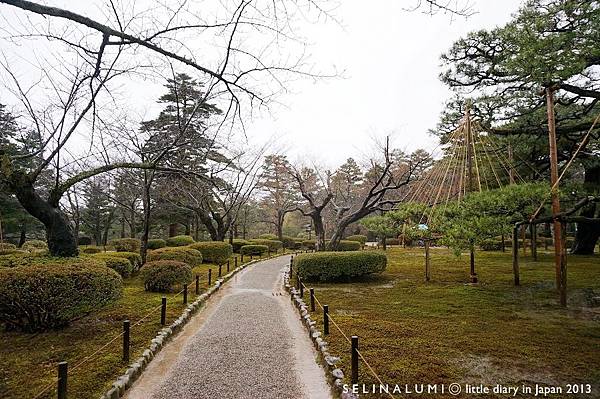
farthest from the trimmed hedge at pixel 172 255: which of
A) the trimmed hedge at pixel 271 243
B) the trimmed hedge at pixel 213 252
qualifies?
the trimmed hedge at pixel 271 243

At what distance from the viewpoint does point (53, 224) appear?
8102 mm

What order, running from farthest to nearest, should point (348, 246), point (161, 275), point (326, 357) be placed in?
1. point (348, 246)
2. point (161, 275)
3. point (326, 357)

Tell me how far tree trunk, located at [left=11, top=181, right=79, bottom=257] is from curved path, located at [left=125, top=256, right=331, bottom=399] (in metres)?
3.31

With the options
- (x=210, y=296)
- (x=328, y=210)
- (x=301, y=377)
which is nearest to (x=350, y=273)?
(x=210, y=296)

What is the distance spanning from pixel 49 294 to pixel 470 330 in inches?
273

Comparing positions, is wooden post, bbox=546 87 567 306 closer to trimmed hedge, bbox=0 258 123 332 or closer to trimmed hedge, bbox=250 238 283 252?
trimmed hedge, bbox=0 258 123 332

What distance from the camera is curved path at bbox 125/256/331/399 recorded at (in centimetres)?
434

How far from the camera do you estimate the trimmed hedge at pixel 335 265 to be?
12.2 m

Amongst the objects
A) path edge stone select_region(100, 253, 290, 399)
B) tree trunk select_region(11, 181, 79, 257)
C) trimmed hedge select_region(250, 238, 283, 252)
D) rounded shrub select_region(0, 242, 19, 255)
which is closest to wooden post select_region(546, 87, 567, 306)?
path edge stone select_region(100, 253, 290, 399)

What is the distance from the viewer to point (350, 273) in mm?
12258

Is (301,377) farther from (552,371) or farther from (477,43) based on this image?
(477,43)

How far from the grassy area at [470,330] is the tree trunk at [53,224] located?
19.0 ft

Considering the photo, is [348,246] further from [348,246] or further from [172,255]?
[172,255]

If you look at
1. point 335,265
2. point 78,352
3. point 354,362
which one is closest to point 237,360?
point 354,362
